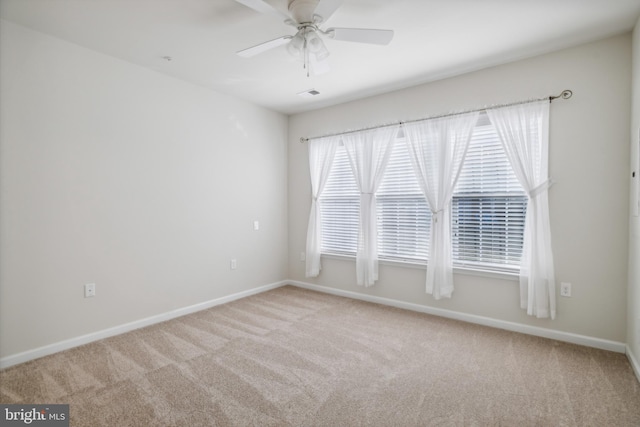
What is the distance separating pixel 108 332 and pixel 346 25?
138 inches

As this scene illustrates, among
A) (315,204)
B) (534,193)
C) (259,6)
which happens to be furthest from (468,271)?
(259,6)

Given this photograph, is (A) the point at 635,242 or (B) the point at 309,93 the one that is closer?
(A) the point at 635,242

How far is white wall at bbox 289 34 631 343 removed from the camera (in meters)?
2.64

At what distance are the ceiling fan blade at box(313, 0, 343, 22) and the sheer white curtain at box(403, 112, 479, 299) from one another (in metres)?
1.97

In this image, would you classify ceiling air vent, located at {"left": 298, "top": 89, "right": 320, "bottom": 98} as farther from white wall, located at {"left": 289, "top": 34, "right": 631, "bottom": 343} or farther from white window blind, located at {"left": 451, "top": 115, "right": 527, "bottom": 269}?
white window blind, located at {"left": 451, "top": 115, "right": 527, "bottom": 269}

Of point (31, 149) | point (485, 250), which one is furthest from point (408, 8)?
point (31, 149)

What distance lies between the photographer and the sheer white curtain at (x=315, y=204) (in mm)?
4508

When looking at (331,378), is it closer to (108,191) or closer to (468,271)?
(468,271)

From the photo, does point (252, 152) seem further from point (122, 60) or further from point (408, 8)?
point (408, 8)

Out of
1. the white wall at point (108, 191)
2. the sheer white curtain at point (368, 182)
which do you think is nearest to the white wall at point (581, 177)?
the sheer white curtain at point (368, 182)

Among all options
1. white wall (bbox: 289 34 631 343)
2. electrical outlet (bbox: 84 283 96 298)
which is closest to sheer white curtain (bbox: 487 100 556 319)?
white wall (bbox: 289 34 631 343)

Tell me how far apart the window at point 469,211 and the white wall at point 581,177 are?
10.4 inches

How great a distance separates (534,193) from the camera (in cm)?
293

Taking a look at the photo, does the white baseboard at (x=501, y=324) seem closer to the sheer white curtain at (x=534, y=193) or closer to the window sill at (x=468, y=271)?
the sheer white curtain at (x=534, y=193)
